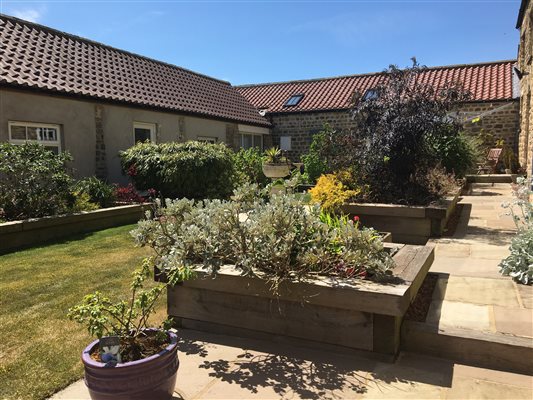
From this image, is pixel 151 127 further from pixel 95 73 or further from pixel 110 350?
pixel 110 350

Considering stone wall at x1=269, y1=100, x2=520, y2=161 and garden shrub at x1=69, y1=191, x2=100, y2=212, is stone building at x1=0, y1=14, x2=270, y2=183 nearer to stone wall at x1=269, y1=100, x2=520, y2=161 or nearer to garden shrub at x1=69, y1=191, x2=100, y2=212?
garden shrub at x1=69, y1=191, x2=100, y2=212

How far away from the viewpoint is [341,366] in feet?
9.55

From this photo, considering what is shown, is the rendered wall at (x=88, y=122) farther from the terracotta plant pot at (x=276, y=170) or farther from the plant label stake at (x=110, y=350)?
the plant label stake at (x=110, y=350)

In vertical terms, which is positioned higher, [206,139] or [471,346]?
[206,139]

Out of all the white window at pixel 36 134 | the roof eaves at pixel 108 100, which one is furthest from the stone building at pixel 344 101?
the white window at pixel 36 134

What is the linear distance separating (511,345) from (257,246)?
6.24 ft

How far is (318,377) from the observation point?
278cm

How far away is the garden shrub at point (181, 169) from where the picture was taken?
10461 millimetres

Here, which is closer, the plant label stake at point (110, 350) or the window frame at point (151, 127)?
the plant label stake at point (110, 350)

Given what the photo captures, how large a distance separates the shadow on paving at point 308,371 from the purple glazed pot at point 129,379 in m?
0.66

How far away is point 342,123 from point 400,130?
527 inches

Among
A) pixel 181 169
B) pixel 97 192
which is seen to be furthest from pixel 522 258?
pixel 97 192

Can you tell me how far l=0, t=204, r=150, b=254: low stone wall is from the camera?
21.7 ft

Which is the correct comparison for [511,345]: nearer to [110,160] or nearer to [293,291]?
[293,291]
